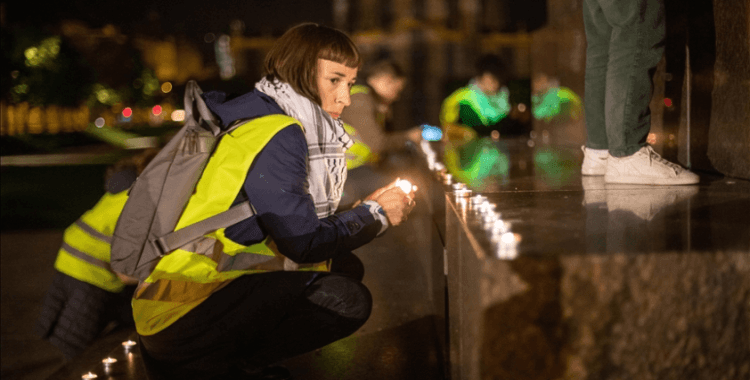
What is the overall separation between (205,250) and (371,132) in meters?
4.17

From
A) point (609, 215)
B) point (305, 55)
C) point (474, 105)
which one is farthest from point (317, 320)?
point (474, 105)

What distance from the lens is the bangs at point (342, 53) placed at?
2.84 m

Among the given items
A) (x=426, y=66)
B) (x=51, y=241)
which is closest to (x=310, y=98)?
(x=51, y=241)

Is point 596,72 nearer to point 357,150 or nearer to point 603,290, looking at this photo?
point 603,290

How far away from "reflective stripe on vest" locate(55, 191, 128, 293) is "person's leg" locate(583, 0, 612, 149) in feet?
7.92

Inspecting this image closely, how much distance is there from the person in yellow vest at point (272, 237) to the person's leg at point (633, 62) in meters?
1.01

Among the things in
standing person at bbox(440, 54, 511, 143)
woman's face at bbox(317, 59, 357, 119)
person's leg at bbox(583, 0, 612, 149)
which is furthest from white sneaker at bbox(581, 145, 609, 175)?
standing person at bbox(440, 54, 511, 143)

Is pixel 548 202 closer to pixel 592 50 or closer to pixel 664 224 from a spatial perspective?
pixel 664 224

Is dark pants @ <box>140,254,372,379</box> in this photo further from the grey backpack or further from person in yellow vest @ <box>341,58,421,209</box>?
person in yellow vest @ <box>341,58,421,209</box>

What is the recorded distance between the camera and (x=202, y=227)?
252 centimetres

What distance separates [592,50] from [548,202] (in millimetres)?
1373

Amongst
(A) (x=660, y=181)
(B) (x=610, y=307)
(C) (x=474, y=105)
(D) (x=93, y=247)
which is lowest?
(D) (x=93, y=247)

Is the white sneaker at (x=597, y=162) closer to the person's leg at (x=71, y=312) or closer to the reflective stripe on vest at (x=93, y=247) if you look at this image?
the reflective stripe on vest at (x=93, y=247)

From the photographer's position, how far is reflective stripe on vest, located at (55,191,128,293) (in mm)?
3607
